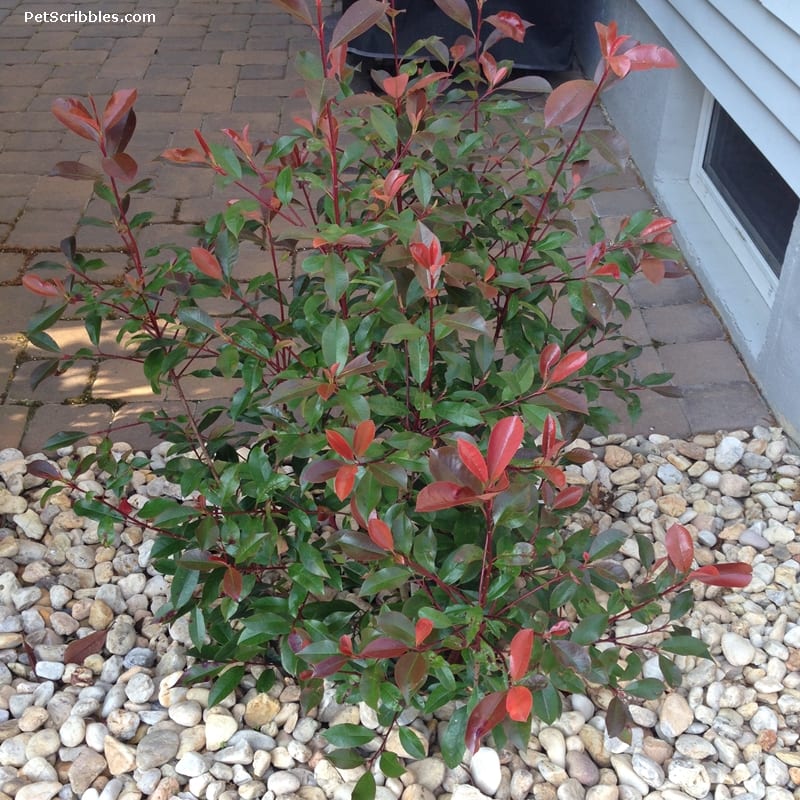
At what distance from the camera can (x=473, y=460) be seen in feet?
3.55

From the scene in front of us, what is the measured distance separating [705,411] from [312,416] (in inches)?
64.6

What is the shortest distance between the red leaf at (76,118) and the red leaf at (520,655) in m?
0.91

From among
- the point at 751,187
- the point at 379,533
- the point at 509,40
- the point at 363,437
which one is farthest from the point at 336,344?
the point at 509,40

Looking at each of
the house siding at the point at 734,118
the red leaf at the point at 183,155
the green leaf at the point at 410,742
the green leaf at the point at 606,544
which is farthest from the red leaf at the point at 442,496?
the house siding at the point at 734,118

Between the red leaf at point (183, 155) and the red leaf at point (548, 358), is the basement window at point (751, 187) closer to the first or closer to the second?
the red leaf at point (548, 358)

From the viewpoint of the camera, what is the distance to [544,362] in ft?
4.51

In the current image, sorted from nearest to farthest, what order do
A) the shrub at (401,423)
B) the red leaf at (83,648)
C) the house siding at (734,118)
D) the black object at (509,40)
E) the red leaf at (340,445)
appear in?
the red leaf at (340,445), the shrub at (401,423), the red leaf at (83,648), the house siding at (734,118), the black object at (509,40)

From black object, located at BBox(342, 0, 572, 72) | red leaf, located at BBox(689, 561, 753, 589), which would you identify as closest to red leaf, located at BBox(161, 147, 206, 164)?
red leaf, located at BBox(689, 561, 753, 589)

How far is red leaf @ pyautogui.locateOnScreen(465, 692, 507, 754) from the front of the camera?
1247mm

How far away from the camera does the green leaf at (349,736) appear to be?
1.54m

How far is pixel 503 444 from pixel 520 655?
26 centimetres

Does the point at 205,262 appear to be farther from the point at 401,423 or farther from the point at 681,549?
the point at 681,549

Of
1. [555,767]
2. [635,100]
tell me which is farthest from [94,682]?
[635,100]

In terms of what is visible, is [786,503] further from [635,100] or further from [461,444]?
[635,100]
